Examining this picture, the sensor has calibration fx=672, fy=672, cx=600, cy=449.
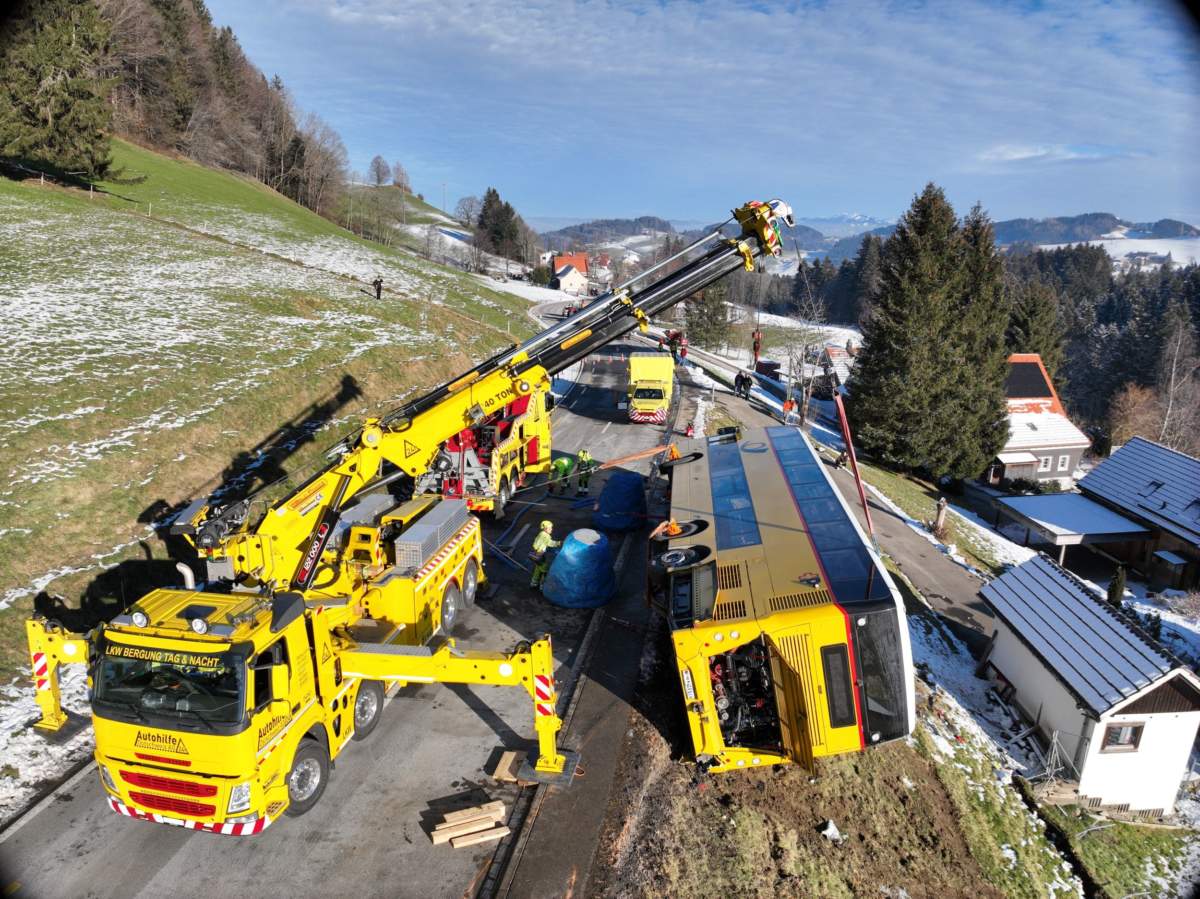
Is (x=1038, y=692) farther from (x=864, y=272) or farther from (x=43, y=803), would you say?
(x=864, y=272)

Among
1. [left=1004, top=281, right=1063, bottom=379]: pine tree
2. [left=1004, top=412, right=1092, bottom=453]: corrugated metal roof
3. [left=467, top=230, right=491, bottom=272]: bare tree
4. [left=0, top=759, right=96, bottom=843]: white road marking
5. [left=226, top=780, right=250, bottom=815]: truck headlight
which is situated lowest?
[left=0, top=759, right=96, bottom=843]: white road marking

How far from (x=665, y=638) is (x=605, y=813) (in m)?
4.63

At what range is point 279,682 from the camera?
8.04 meters

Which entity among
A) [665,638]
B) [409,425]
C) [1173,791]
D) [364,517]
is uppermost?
[409,425]

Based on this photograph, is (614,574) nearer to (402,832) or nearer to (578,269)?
(402,832)

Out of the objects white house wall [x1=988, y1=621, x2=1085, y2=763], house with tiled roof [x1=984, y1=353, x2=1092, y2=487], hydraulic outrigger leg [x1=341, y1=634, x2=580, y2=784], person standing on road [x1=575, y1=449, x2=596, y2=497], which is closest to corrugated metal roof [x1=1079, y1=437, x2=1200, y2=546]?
house with tiled roof [x1=984, y1=353, x2=1092, y2=487]

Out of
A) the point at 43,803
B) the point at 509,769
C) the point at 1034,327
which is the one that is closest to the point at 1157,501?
the point at 1034,327

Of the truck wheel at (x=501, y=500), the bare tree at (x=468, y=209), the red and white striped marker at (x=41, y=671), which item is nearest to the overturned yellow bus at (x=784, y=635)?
the truck wheel at (x=501, y=500)

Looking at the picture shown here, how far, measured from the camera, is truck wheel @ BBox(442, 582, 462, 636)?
13.1 meters

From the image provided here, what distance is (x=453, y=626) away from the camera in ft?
45.2

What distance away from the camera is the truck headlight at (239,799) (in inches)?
301

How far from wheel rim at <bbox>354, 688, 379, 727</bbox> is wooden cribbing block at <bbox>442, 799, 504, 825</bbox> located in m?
2.20

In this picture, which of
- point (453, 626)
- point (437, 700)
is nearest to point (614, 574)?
point (453, 626)

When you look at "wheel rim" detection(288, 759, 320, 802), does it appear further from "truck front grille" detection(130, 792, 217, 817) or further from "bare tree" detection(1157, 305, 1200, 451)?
"bare tree" detection(1157, 305, 1200, 451)
